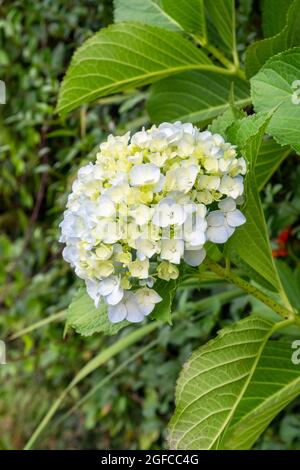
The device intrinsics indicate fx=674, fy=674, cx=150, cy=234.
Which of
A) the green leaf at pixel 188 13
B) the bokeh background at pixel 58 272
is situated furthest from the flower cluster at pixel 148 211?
the bokeh background at pixel 58 272

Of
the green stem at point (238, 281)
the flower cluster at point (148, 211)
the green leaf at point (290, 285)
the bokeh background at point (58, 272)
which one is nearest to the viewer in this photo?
the flower cluster at point (148, 211)

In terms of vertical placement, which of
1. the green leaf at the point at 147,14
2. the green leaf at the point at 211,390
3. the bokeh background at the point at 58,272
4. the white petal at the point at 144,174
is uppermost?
the white petal at the point at 144,174

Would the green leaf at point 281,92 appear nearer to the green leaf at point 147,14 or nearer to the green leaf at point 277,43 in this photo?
the green leaf at point 277,43

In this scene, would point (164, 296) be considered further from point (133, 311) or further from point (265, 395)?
point (265, 395)

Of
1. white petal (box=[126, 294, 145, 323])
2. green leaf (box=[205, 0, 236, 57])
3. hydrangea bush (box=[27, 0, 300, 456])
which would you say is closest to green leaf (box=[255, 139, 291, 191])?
hydrangea bush (box=[27, 0, 300, 456])

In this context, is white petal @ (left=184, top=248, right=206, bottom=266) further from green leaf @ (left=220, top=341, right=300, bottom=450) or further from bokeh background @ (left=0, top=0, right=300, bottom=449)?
bokeh background @ (left=0, top=0, right=300, bottom=449)

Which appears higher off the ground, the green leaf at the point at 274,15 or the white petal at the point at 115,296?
the green leaf at the point at 274,15

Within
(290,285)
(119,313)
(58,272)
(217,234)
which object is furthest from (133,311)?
(58,272)
